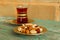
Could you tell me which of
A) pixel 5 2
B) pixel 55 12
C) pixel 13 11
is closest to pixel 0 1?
pixel 5 2

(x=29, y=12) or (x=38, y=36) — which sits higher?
(x=29, y=12)

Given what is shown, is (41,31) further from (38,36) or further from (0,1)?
(0,1)

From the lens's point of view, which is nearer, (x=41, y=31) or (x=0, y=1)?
(x=41, y=31)

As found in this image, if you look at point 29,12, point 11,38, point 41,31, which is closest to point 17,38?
point 11,38

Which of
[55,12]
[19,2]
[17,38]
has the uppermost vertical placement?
[19,2]

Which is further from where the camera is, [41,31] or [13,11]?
[13,11]

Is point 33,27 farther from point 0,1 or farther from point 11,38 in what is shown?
point 0,1
